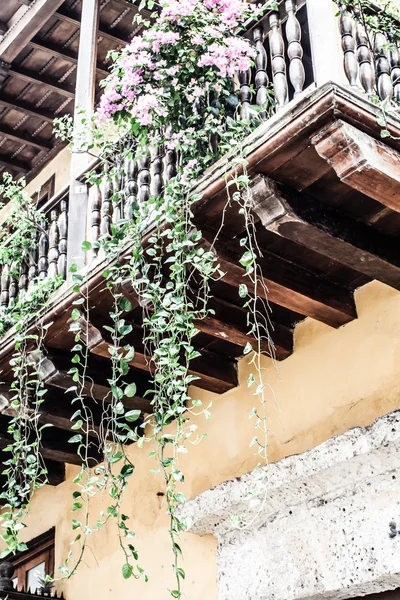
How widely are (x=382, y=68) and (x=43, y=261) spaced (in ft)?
7.76

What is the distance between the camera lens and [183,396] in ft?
11.9

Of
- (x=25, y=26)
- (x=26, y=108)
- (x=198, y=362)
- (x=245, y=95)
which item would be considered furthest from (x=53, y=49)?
(x=245, y=95)

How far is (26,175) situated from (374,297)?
17.2ft

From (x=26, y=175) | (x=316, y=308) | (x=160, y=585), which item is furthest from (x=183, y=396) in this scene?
(x=26, y=175)

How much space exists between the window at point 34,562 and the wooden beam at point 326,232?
3.22 m

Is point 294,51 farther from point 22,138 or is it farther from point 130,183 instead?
point 22,138

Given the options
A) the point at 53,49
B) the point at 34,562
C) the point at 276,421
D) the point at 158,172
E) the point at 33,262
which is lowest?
the point at 34,562

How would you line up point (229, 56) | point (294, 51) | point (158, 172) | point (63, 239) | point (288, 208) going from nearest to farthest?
point (288, 208) < point (294, 51) < point (229, 56) < point (158, 172) < point (63, 239)

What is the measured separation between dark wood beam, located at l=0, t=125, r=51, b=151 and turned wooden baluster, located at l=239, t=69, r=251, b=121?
4.55 m

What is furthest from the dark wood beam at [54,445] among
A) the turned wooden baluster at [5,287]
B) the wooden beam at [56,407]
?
the turned wooden baluster at [5,287]

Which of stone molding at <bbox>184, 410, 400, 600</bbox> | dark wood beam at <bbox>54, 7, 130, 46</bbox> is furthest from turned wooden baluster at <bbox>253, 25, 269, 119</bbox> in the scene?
dark wood beam at <bbox>54, 7, 130, 46</bbox>

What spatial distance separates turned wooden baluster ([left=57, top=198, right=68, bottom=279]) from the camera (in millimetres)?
4863

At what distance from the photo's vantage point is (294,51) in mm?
3756

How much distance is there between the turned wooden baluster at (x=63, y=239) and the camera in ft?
16.0
